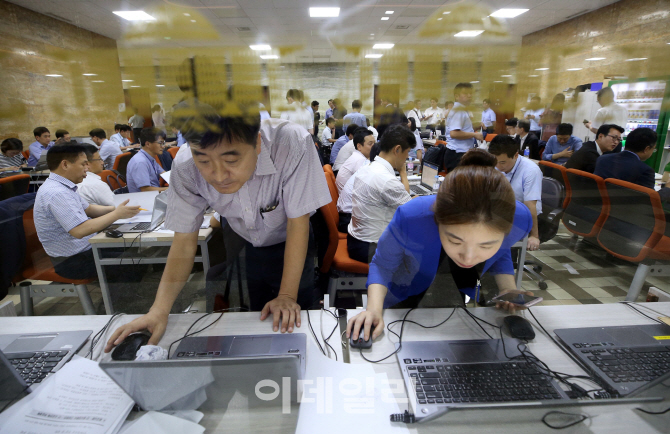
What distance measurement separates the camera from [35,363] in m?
0.75

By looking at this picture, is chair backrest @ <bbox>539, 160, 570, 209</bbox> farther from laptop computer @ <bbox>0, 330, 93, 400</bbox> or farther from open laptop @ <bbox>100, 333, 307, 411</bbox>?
laptop computer @ <bbox>0, 330, 93, 400</bbox>

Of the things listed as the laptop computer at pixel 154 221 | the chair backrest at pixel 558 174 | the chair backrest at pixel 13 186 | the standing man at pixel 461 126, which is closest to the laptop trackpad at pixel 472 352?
the standing man at pixel 461 126

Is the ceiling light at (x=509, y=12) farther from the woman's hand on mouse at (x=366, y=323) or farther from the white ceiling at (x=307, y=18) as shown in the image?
the woman's hand on mouse at (x=366, y=323)

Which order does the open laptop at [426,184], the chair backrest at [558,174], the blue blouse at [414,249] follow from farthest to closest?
the open laptop at [426,184]
the chair backrest at [558,174]
the blue blouse at [414,249]

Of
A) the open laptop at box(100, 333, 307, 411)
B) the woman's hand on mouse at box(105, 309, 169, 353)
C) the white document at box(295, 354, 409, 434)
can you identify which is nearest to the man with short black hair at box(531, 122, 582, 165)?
the white document at box(295, 354, 409, 434)

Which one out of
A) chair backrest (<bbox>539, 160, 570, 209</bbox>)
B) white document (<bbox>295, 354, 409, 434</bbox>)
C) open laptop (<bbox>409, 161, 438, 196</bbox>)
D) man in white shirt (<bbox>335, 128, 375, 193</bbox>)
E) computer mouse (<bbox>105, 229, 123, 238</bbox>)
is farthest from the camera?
open laptop (<bbox>409, 161, 438, 196</bbox>)

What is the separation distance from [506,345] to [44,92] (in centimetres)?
130

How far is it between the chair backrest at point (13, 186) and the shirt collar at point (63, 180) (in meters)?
0.22

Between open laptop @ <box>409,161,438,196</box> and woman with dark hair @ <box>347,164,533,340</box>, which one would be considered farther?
open laptop @ <box>409,161,438,196</box>

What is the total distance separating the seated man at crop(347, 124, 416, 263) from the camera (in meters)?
1.46

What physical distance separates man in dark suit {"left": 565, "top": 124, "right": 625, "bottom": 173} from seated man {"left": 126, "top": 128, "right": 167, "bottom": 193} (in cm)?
123

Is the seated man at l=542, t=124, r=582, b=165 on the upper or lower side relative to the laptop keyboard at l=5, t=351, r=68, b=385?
upper

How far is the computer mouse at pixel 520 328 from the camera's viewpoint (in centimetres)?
81

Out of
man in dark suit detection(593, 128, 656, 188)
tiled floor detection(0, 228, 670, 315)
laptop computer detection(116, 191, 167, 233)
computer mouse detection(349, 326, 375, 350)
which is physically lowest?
tiled floor detection(0, 228, 670, 315)
